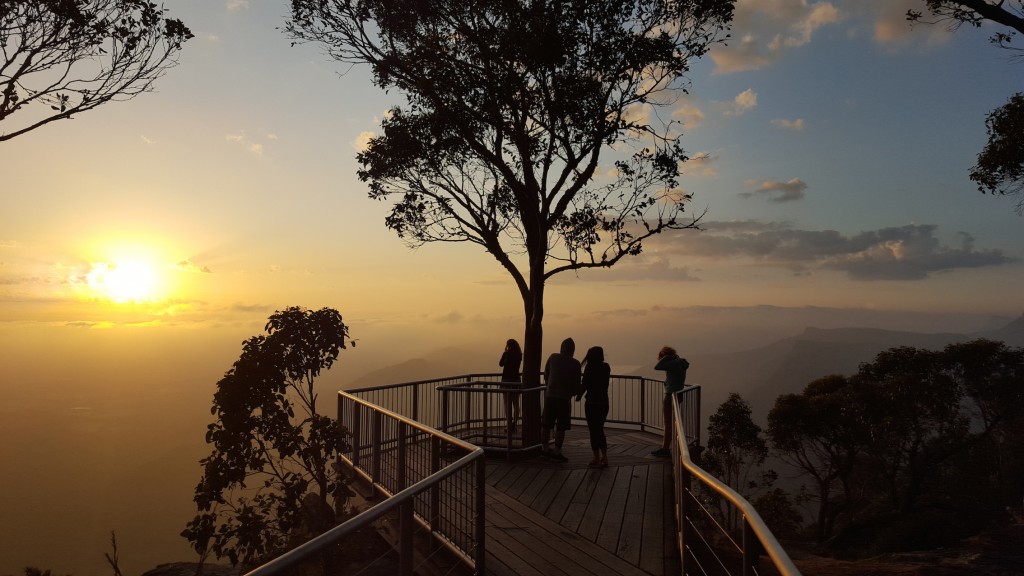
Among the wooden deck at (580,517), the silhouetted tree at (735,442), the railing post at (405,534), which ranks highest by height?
the railing post at (405,534)

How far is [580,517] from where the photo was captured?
296 inches

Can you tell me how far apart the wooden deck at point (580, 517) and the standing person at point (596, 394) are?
411 millimetres

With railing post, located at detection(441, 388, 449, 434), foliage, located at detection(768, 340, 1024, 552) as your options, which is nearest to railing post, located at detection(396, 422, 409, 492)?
railing post, located at detection(441, 388, 449, 434)

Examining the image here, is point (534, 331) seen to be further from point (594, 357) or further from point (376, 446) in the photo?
point (376, 446)

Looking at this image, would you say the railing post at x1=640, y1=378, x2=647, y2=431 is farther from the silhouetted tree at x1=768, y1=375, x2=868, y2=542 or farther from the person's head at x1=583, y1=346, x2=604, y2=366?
the silhouetted tree at x1=768, y1=375, x2=868, y2=542

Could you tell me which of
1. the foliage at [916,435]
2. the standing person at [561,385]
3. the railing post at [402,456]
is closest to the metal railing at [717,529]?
the standing person at [561,385]

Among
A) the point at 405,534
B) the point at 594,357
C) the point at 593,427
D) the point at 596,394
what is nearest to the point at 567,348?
the point at 594,357

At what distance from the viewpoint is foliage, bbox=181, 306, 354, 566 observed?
984 cm

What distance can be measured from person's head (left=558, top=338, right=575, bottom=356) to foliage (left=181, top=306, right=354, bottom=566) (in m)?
3.93

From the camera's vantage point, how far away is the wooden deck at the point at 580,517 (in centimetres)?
588

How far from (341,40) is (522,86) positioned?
192 inches

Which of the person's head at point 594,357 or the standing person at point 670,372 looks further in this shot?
the standing person at point 670,372

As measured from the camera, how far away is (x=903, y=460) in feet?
90.7

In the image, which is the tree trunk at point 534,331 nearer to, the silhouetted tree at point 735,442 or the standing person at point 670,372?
the standing person at point 670,372
